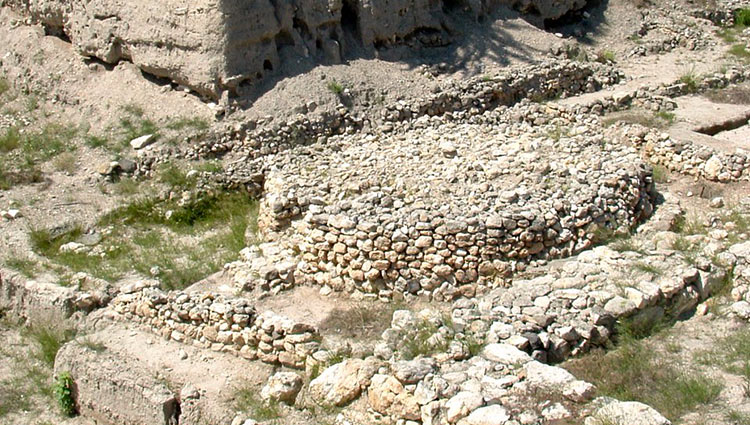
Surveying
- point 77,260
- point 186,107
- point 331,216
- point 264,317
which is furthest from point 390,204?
point 186,107

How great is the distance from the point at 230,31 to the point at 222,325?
5.53 metres

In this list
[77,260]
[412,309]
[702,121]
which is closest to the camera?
[412,309]

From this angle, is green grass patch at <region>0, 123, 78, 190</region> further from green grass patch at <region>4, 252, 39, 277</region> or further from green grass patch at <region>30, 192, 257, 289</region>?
green grass patch at <region>4, 252, 39, 277</region>

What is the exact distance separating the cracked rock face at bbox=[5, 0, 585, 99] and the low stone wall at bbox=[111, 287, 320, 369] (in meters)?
4.61

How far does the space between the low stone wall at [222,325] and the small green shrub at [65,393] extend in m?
0.88

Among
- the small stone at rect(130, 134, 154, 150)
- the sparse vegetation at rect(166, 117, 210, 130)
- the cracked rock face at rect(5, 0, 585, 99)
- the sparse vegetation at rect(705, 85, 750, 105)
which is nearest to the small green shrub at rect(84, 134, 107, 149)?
the small stone at rect(130, 134, 154, 150)

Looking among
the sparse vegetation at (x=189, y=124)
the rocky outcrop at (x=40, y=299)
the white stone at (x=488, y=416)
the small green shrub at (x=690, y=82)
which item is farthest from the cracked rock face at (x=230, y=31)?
the white stone at (x=488, y=416)

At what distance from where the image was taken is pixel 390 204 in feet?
31.6

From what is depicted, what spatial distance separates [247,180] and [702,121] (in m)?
6.23

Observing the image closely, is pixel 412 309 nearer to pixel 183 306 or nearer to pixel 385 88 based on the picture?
pixel 183 306

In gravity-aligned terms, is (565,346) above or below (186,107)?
below

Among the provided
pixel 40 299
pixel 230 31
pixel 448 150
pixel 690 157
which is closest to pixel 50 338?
pixel 40 299

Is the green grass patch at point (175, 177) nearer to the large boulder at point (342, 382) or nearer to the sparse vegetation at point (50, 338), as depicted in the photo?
the sparse vegetation at point (50, 338)

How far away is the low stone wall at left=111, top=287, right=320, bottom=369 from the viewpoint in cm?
805
